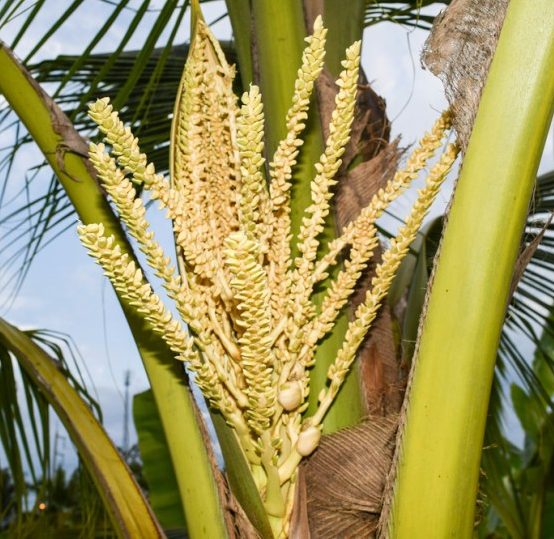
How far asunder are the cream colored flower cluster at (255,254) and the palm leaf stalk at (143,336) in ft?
0.23

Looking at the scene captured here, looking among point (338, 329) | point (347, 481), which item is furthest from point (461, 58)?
point (347, 481)

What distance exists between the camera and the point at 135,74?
1.36 m

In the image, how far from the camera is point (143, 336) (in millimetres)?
1055

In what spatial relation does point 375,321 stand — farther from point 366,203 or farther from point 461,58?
point 461,58

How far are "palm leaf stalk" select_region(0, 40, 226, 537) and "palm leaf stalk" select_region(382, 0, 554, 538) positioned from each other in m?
0.29

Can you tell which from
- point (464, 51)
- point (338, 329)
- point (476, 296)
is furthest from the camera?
point (338, 329)

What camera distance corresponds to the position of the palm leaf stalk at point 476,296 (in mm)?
792

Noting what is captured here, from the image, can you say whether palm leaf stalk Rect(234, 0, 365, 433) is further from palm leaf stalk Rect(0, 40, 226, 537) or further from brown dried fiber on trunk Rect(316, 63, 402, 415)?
palm leaf stalk Rect(0, 40, 226, 537)

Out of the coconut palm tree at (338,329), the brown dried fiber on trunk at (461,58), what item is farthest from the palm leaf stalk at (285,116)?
the brown dried fiber on trunk at (461,58)

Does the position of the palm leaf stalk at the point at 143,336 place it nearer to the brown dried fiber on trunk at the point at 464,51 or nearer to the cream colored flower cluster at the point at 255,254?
the cream colored flower cluster at the point at 255,254

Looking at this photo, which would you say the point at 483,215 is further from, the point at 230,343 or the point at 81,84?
the point at 81,84

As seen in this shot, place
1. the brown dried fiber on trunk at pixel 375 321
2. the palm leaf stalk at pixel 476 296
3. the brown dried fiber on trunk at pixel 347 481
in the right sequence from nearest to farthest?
the palm leaf stalk at pixel 476 296
the brown dried fiber on trunk at pixel 347 481
the brown dried fiber on trunk at pixel 375 321

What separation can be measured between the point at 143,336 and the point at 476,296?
49 centimetres

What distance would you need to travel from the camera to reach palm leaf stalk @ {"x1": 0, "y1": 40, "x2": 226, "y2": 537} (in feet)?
3.18
